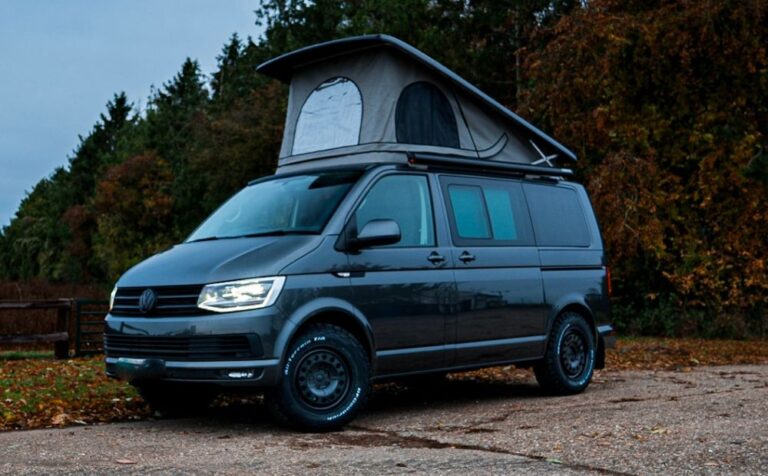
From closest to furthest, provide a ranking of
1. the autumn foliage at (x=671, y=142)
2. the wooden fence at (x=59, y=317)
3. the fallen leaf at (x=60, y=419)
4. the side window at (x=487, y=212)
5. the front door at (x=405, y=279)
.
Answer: the front door at (x=405, y=279)
the fallen leaf at (x=60, y=419)
the side window at (x=487, y=212)
the wooden fence at (x=59, y=317)
the autumn foliage at (x=671, y=142)

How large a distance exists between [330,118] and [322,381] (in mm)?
3087

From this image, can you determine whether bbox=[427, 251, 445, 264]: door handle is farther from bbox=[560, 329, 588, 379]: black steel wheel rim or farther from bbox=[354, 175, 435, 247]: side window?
bbox=[560, 329, 588, 379]: black steel wheel rim

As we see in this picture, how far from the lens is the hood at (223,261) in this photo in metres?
7.16

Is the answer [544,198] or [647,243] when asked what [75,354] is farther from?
[647,243]

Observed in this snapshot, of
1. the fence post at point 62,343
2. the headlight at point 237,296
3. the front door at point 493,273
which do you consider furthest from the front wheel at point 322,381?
the fence post at point 62,343

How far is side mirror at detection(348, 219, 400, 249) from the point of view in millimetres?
7609

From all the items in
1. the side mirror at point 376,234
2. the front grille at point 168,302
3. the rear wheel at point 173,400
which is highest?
the side mirror at point 376,234

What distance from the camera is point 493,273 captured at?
8.88 metres

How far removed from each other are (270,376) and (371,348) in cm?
99

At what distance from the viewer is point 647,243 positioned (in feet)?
67.8

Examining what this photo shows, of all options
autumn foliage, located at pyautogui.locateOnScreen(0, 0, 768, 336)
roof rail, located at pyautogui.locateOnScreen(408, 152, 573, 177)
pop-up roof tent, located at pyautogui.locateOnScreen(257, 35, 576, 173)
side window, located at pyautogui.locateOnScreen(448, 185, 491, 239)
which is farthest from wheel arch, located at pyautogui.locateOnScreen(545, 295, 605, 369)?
autumn foliage, located at pyautogui.locateOnScreen(0, 0, 768, 336)

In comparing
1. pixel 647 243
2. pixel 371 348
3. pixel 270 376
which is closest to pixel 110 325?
pixel 270 376

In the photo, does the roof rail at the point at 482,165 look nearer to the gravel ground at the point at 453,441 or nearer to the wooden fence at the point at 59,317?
the gravel ground at the point at 453,441

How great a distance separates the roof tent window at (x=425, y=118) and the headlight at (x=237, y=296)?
2563 mm
